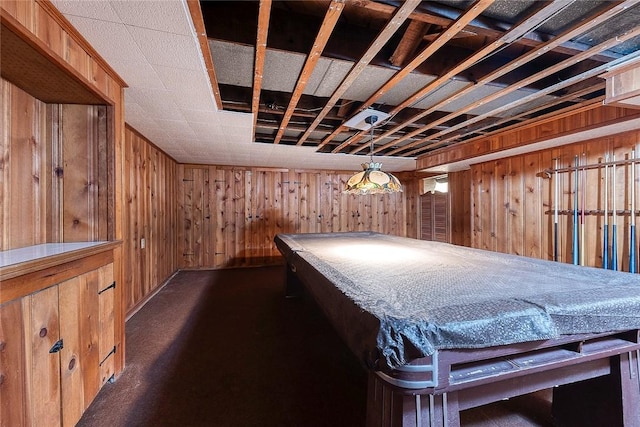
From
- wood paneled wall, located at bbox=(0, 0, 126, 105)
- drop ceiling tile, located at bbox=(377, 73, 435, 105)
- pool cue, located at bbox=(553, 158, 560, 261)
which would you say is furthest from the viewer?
pool cue, located at bbox=(553, 158, 560, 261)

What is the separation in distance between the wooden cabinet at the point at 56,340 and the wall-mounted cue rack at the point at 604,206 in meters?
4.46

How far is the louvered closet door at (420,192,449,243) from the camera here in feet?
17.2

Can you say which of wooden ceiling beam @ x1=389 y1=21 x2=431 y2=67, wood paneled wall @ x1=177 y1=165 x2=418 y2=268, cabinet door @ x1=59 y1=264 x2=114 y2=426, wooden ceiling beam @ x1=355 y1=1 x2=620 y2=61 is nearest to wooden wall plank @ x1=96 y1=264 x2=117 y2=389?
cabinet door @ x1=59 y1=264 x2=114 y2=426

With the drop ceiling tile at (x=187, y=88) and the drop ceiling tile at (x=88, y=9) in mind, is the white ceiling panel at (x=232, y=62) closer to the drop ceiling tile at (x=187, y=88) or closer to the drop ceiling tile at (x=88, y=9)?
the drop ceiling tile at (x=187, y=88)

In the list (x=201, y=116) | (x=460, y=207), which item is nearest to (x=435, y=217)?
(x=460, y=207)

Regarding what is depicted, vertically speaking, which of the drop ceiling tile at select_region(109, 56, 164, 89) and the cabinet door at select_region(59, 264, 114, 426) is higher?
the drop ceiling tile at select_region(109, 56, 164, 89)

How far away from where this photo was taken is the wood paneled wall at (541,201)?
8.92 feet

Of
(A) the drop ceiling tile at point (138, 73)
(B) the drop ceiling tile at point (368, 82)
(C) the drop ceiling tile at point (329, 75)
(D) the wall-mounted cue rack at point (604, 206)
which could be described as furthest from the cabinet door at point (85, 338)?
(D) the wall-mounted cue rack at point (604, 206)

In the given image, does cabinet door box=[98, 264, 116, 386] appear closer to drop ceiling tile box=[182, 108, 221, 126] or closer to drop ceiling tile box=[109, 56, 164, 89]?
drop ceiling tile box=[109, 56, 164, 89]

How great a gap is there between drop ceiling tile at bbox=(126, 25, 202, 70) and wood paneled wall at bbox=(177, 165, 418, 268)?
138 inches

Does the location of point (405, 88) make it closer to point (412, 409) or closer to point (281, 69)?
point (281, 69)

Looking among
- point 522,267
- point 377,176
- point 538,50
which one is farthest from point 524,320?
point 377,176

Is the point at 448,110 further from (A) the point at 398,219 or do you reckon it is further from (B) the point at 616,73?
(A) the point at 398,219

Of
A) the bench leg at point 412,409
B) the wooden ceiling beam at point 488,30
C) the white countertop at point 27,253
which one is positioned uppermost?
the wooden ceiling beam at point 488,30
